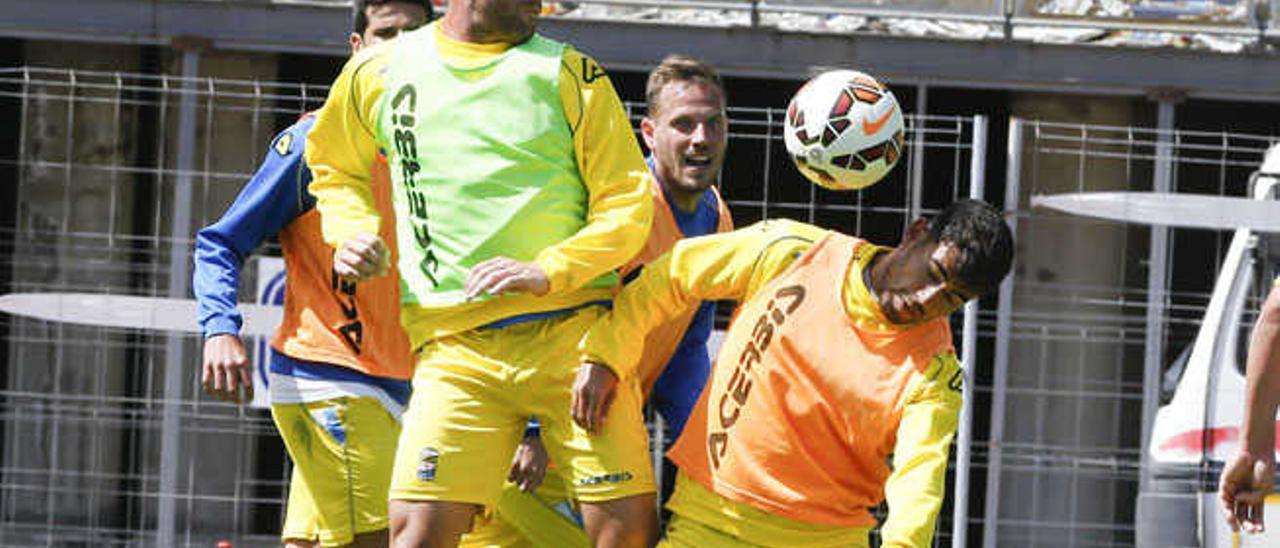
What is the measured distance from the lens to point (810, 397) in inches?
221

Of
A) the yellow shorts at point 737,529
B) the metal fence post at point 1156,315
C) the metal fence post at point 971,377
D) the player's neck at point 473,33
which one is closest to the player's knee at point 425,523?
the yellow shorts at point 737,529

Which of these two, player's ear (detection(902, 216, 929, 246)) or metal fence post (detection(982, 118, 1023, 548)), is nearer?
player's ear (detection(902, 216, 929, 246))

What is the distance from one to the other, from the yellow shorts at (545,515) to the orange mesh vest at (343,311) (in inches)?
18.9

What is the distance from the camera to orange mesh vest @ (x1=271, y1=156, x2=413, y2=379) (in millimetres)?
6609

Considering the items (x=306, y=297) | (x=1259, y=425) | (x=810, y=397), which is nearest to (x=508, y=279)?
(x=810, y=397)

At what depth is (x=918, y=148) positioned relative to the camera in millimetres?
10273

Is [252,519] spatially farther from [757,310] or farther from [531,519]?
[757,310]

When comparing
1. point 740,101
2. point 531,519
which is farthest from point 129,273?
point 531,519

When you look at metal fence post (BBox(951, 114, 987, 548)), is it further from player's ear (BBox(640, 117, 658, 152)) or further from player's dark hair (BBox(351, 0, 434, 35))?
player's dark hair (BBox(351, 0, 434, 35))

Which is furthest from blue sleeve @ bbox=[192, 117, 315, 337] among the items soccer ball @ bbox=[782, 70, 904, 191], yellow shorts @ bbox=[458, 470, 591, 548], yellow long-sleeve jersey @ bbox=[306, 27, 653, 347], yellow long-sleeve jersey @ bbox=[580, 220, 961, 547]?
soccer ball @ bbox=[782, 70, 904, 191]

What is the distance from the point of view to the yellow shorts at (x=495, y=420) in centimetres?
579

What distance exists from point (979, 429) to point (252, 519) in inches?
143

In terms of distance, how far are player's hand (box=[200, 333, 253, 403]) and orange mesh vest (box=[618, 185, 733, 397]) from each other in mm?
1046

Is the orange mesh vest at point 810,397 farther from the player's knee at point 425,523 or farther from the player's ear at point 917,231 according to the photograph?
the player's knee at point 425,523
